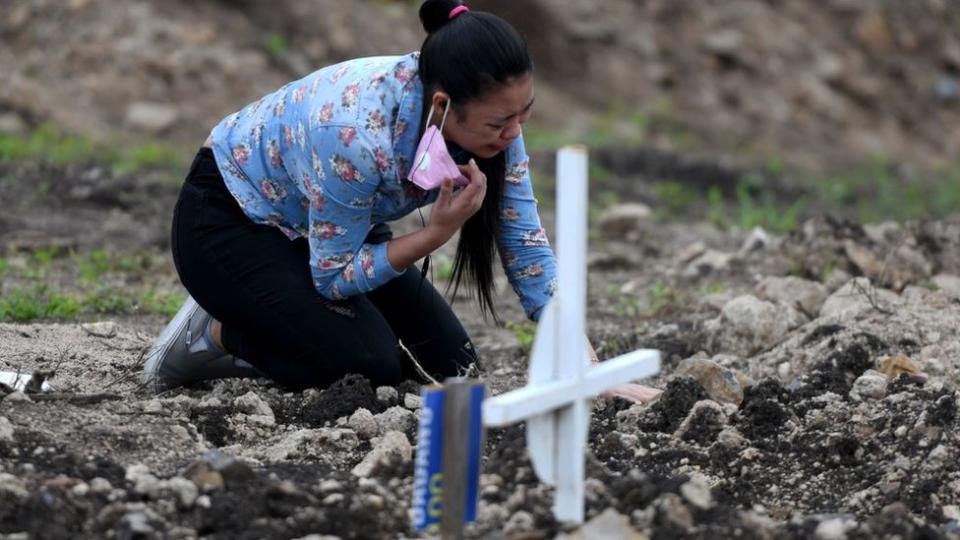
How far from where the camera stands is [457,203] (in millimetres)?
3939

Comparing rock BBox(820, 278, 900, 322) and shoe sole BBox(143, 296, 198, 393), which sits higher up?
rock BBox(820, 278, 900, 322)

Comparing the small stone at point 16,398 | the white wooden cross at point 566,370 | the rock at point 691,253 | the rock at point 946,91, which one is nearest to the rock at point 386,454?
the white wooden cross at point 566,370

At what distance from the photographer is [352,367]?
451cm

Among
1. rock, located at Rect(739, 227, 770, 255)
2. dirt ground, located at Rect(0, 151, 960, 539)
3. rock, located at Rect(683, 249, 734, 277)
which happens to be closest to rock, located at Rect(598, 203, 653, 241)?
rock, located at Rect(739, 227, 770, 255)

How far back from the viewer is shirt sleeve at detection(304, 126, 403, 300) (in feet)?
13.1

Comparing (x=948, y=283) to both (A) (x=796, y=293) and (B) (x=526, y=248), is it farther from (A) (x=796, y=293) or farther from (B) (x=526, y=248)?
(B) (x=526, y=248)

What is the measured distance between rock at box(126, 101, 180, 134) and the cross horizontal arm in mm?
7217

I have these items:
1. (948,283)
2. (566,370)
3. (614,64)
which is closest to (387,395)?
(566,370)

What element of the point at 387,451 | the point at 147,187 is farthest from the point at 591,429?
the point at 147,187

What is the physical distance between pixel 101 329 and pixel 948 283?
11.2ft

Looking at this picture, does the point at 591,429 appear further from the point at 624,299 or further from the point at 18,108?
the point at 18,108

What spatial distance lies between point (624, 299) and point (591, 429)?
2677 mm

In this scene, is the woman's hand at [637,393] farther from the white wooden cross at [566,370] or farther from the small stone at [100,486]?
the small stone at [100,486]

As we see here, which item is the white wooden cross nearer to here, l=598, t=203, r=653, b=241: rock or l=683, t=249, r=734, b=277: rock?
l=683, t=249, r=734, b=277: rock
